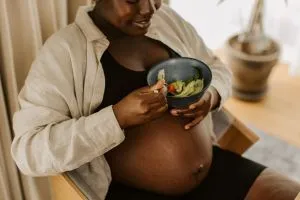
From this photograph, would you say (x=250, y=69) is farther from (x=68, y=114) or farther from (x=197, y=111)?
(x=68, y=114)

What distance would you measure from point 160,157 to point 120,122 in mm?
187

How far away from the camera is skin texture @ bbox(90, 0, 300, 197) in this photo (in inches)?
50.6

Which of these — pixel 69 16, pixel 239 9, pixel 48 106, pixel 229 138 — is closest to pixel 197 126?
pixel 229 138

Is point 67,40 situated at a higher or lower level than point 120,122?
higher

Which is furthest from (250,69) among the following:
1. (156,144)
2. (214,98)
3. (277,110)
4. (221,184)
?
(156,144)

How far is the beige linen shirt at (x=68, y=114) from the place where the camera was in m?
1.21

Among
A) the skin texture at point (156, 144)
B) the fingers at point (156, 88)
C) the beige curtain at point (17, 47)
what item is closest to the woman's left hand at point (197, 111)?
the skin texture at point (156, 144)

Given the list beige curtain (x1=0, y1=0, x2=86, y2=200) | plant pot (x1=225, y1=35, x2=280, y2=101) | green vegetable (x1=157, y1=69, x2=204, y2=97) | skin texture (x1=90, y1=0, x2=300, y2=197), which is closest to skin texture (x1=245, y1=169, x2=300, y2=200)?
skin texture (x1=90, y1=0, x2=300, y2=197)

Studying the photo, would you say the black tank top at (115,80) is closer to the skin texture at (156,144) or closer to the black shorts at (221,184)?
the skin texture at (156,144)

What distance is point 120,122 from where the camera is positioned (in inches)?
47.4

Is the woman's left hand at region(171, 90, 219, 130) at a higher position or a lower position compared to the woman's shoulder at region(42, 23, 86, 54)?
lower

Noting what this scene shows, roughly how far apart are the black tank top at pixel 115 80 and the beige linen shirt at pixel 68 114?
0.02 metres

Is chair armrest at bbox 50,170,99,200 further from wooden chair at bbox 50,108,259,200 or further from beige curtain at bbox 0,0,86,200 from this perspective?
wooden chair at bbox 50,108,259,200

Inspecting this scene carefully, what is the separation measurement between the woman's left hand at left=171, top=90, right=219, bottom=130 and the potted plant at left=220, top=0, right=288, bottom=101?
2.54 ft
